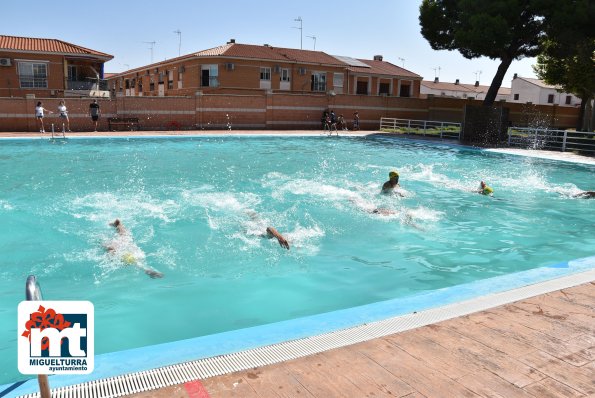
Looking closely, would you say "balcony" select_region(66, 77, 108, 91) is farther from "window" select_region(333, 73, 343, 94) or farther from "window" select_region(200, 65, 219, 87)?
"window" select_region(333, 73, 343, 94)

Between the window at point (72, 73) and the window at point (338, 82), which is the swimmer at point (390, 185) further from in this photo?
the window at point (338, 82)

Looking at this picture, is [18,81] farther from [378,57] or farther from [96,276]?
[378,57]

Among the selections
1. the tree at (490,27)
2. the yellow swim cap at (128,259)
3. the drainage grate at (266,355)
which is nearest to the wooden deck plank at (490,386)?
the drainage grate at (266,355)

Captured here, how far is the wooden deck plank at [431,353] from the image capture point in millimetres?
3428

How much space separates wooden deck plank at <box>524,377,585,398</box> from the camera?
3121mm

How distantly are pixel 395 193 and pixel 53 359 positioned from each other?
1102 cm

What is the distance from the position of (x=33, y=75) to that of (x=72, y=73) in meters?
2.75

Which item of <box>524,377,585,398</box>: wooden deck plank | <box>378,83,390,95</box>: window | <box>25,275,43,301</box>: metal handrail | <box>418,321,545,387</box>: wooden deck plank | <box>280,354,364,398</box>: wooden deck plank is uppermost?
<box>378,83,390,95</box>: window

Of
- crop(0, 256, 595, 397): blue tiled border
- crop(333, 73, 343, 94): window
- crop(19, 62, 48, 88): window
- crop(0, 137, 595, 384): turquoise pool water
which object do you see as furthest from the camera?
crop(333, 73, 343, 94): window

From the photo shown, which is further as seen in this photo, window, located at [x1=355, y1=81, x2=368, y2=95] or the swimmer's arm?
window, located at [x1=355, y1=81, x2=368, y2=95]

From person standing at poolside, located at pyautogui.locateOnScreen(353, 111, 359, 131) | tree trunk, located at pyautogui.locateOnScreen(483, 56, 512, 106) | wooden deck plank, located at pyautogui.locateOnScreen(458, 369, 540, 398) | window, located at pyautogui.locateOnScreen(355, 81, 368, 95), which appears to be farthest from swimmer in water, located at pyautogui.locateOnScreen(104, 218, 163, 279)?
window, located at pyautogui.locateOnScreen(355, 81, 368, 95)

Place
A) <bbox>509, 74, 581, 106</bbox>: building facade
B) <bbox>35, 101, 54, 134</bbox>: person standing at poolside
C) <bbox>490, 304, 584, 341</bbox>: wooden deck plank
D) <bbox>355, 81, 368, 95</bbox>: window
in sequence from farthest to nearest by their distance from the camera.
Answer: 1. <bbox>509, 74, 581, 106</bbox>: building facade
2. <bbox>355, 81, 368, 95</bbox>: window
3. <bbox>35, 101, 54, 134</bbox>: person standing at poolside
4. <bbox>490, 304, 584, 341</bbox>: wooden deck plank

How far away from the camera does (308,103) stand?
34219 millimetres

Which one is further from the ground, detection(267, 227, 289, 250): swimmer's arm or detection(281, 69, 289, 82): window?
detection(281, 69, 289, 82): window
